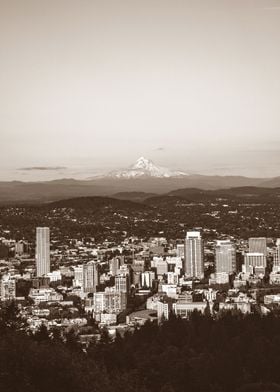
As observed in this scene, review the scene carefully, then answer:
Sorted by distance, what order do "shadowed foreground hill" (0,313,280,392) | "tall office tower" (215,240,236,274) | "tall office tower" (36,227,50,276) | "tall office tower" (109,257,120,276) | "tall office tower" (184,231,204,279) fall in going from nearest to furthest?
"shadowed foreground hill" (0,313,280,392) < "tall office tower" (109,257,120,276) < "tall office tower" (36,227,50,276) < "tall office tower" (215,240,236,274) < "tall office tower" (184,231,204,279)

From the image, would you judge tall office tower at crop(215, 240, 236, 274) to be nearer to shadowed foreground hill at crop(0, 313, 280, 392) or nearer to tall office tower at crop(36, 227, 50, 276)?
shadowed foreground hill at crop(0, 313, 280, 392)

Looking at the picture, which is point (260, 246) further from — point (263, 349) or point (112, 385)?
point (112, 385)

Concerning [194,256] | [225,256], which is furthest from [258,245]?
[194,256]

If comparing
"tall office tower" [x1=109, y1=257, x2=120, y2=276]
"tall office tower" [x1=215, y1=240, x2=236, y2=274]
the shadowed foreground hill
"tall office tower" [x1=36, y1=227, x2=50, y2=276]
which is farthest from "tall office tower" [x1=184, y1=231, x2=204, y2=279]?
the shadowed foreground hill

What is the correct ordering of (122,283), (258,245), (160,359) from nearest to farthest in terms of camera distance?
(160,359) → (122,283) → (258,245)

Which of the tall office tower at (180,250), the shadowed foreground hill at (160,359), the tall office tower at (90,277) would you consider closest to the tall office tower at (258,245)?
the tall office tower at (180,250)

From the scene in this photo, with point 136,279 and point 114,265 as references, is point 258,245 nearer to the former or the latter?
point 136,279
